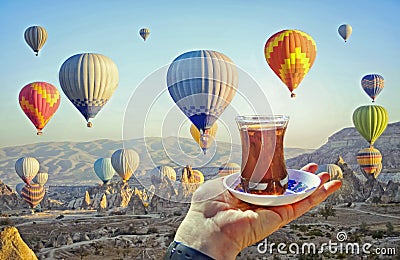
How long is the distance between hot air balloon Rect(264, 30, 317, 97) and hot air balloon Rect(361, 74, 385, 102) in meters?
15.7

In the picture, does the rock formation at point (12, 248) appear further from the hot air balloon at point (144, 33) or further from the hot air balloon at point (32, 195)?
the hot air balloon at point (32, 195)

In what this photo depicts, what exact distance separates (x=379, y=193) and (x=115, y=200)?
20125mm

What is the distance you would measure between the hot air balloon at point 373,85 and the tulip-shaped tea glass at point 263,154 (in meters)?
36.6

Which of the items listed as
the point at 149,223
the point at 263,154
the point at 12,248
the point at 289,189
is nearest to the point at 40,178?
the point at 149,223

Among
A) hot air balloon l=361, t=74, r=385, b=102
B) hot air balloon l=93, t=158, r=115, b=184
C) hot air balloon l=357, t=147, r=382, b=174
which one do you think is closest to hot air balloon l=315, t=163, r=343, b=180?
hot air balloon l=357, t=147, r=382, b=174

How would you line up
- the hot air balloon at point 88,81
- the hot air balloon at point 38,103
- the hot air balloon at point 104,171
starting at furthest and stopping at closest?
the hot air balloon at point 104,171
the hot air balloon at point 38,103
the hot air balloon at point 88,81

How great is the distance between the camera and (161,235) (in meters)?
22.0

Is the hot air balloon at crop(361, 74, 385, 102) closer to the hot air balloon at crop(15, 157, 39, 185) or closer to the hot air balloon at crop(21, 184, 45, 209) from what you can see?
the hot air balloon at crop(21, 184, 45, 209)

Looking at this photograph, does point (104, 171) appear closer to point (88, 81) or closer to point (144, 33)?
point (144, 33)

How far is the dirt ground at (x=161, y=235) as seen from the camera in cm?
1766

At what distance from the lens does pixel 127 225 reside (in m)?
26.3

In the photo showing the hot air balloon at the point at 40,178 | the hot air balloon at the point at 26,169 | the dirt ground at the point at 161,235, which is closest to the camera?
the dirt ground at the point at 161,235

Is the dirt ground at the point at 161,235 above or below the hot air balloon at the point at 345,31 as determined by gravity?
below

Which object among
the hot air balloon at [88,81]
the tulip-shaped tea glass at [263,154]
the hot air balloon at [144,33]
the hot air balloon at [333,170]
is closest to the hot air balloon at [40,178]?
the hot air balloon at [144,33]
